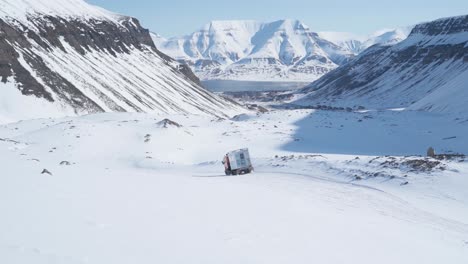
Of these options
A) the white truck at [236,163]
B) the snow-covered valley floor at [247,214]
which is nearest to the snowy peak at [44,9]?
the snow-covered valley floor at [247,214]

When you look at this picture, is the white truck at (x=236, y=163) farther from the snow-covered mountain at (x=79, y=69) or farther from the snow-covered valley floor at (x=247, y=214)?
the snow-covered mountain at (x=79, y=69)

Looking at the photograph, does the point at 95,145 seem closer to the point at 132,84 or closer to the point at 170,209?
the point at 170,209

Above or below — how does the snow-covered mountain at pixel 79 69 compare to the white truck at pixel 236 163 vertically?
above

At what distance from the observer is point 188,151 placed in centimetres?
4109

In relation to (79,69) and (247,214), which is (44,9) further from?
(247,214)

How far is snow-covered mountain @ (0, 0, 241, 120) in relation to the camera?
7938 cm

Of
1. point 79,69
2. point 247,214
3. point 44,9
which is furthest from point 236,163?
point 44,9

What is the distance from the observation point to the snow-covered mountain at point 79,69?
79.4 metres

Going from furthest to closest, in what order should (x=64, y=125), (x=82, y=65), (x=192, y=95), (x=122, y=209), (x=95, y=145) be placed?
1. (x=192, y=95)
2. (x=82, y=65)
3. (x=64, y=125)
4. (x=95, y=145)
5. (x=122, y=209)

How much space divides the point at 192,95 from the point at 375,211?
122m

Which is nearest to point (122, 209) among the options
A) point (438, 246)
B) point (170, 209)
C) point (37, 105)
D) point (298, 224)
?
point (170, 209)

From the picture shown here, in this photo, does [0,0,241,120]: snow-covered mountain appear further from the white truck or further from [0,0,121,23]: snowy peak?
the white truck

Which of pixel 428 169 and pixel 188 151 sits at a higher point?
pixel 188 151

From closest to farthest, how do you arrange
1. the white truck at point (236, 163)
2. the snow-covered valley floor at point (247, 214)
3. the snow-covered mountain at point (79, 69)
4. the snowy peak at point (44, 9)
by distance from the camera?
1. the snow-covered valley floor at point (247, 214)
2. the white truck at point (236, 163)
3. the snow-covered mountain at point (79, 69)
4. the snowy peak at point (44, 9)
